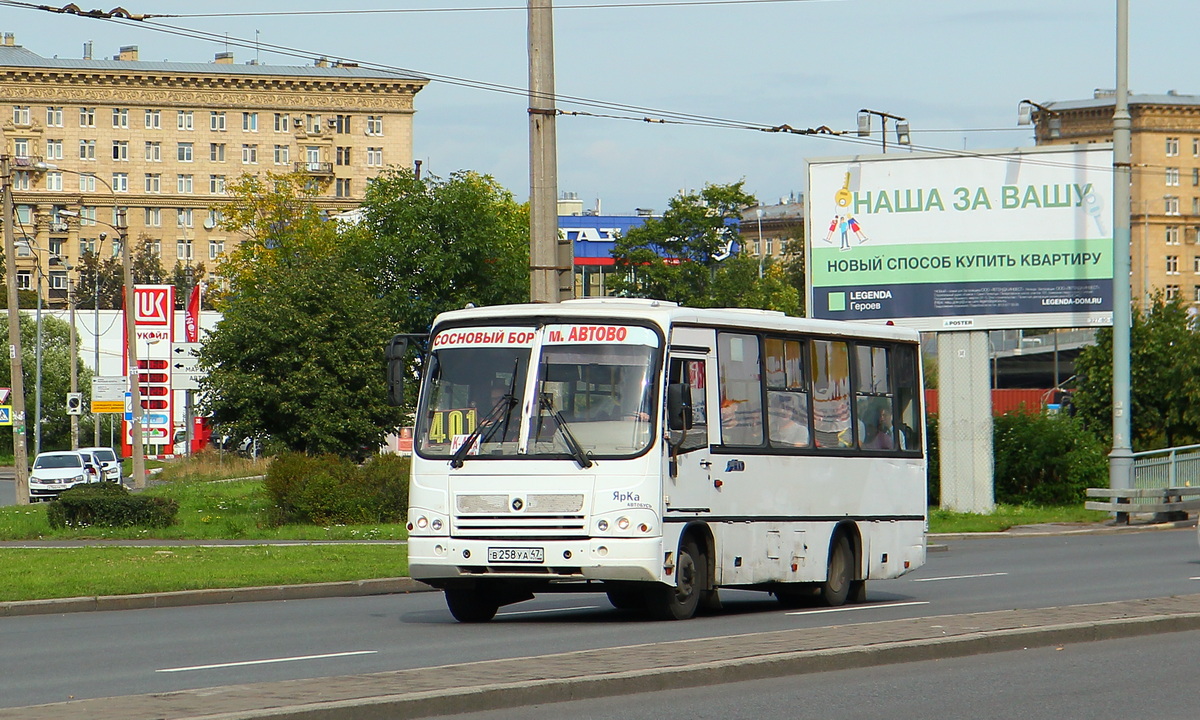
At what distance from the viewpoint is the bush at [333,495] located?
32.3m

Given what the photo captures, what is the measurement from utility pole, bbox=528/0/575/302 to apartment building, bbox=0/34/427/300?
4336 inches

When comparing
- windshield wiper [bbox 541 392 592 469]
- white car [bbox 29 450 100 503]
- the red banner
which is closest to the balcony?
white car [bbox 29 450 100 503]

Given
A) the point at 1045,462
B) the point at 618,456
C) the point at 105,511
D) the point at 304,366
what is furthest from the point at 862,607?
the point at 304,366

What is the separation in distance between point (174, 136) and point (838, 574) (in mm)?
122244

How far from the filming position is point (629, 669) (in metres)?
10.3

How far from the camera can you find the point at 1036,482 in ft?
126

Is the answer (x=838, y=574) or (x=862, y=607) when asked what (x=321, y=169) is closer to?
(x=838, y=574)

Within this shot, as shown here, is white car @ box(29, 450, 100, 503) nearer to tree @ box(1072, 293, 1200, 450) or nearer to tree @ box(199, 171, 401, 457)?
tree @ box(199, 171, 401, 457)

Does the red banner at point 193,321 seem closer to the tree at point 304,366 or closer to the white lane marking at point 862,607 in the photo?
the tree at point 304,366

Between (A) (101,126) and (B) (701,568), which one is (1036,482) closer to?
(B) (701,568)

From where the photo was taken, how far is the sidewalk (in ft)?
28.4

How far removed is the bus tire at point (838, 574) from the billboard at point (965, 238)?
59.7 feet

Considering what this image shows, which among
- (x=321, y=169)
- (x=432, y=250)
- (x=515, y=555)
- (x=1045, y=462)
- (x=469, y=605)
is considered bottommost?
(x=469, y=605)

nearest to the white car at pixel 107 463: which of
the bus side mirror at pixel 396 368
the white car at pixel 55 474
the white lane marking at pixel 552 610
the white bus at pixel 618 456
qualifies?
the white car at pixel 55 474
